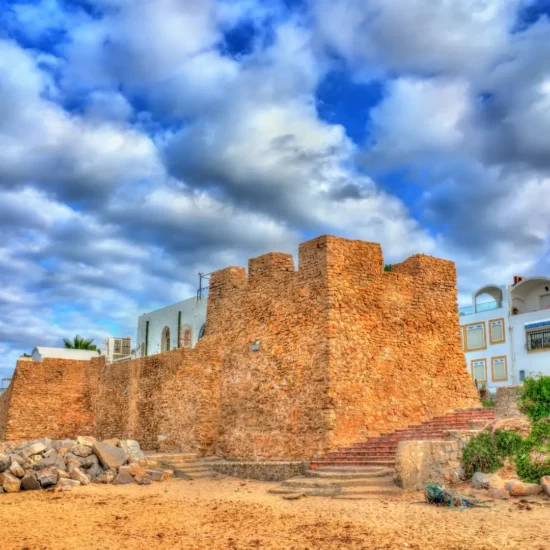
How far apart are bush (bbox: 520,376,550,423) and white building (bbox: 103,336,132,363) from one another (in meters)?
27.0

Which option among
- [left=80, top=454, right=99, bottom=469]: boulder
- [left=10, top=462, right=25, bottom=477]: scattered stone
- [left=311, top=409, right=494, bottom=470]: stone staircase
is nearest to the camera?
[left=311, top=409, right=494, bottom=470]: stone staircase

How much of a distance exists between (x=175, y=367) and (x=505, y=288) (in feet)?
69.9

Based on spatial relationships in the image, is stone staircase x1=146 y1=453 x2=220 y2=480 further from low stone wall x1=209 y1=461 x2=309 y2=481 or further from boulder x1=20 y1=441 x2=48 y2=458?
boulder x1=20 y1=441 x2=48 y2=458

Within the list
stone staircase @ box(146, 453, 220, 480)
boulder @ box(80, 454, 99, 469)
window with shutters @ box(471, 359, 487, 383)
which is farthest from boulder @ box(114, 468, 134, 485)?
window with shutters @ box(471, 359, 487, 383)

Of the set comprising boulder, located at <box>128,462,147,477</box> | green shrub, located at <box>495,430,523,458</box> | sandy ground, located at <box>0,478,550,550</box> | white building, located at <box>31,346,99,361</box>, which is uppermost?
white building, located at <box>31,346,99,361</box>

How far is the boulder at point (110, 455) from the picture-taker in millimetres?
15445

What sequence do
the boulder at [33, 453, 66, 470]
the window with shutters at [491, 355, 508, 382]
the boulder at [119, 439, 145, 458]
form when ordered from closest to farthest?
the boulder at [33, 453, 66, 470]
the boulder at [119, 439, 145, 458]
the window with shutters at [491, 355, 508, 382]

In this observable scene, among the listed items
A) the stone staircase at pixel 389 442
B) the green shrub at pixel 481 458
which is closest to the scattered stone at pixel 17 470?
the stone staircase at pixel 389 442

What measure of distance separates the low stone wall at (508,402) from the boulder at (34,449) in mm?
10432

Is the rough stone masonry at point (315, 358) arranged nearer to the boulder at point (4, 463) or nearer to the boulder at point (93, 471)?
the boulder at point (93, 471)

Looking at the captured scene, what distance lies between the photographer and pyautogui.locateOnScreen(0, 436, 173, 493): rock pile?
1410 cm

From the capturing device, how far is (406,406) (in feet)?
52.2

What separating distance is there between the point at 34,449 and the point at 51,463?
0.94m

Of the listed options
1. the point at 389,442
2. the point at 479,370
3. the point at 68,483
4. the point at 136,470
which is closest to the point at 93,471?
the point at 136,470
